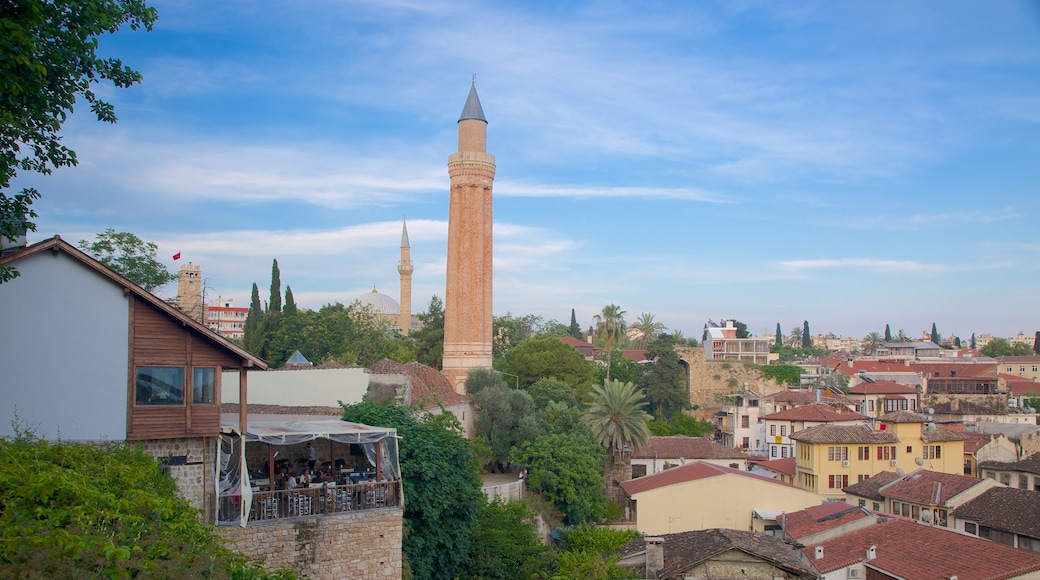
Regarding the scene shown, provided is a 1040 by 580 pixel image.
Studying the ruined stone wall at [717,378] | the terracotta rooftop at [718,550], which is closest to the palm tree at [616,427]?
the terracotta rooftop at [718,550]

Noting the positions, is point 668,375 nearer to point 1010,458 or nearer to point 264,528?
point 1010,458

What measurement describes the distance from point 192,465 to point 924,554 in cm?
1785

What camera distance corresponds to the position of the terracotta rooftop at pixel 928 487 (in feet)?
96.8

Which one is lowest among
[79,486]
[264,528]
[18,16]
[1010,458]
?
[1010,458]

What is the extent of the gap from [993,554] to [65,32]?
2224 cm

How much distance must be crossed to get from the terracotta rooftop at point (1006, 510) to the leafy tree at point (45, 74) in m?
26.2

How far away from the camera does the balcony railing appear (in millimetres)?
13453

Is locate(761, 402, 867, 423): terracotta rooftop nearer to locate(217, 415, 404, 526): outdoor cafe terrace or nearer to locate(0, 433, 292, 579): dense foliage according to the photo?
locate(217, 415, 404, 526): outdoor cafe terrace

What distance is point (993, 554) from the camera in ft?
67.8

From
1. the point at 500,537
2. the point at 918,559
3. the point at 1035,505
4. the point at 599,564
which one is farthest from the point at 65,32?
the point at 1035,505

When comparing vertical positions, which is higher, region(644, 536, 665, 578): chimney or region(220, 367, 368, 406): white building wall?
region(220, 367, 368, 406): white building wall

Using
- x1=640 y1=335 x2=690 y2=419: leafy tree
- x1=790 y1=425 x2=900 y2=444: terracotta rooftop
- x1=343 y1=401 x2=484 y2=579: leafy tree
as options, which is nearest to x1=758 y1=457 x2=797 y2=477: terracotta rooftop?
x1=790 y1=425 x2=900 y2=444: terracotta rooftop

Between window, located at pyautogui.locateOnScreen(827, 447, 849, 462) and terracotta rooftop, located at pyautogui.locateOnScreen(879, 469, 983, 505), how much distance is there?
4066 millimetres

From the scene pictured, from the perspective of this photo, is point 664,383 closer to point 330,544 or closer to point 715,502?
point 715,502
